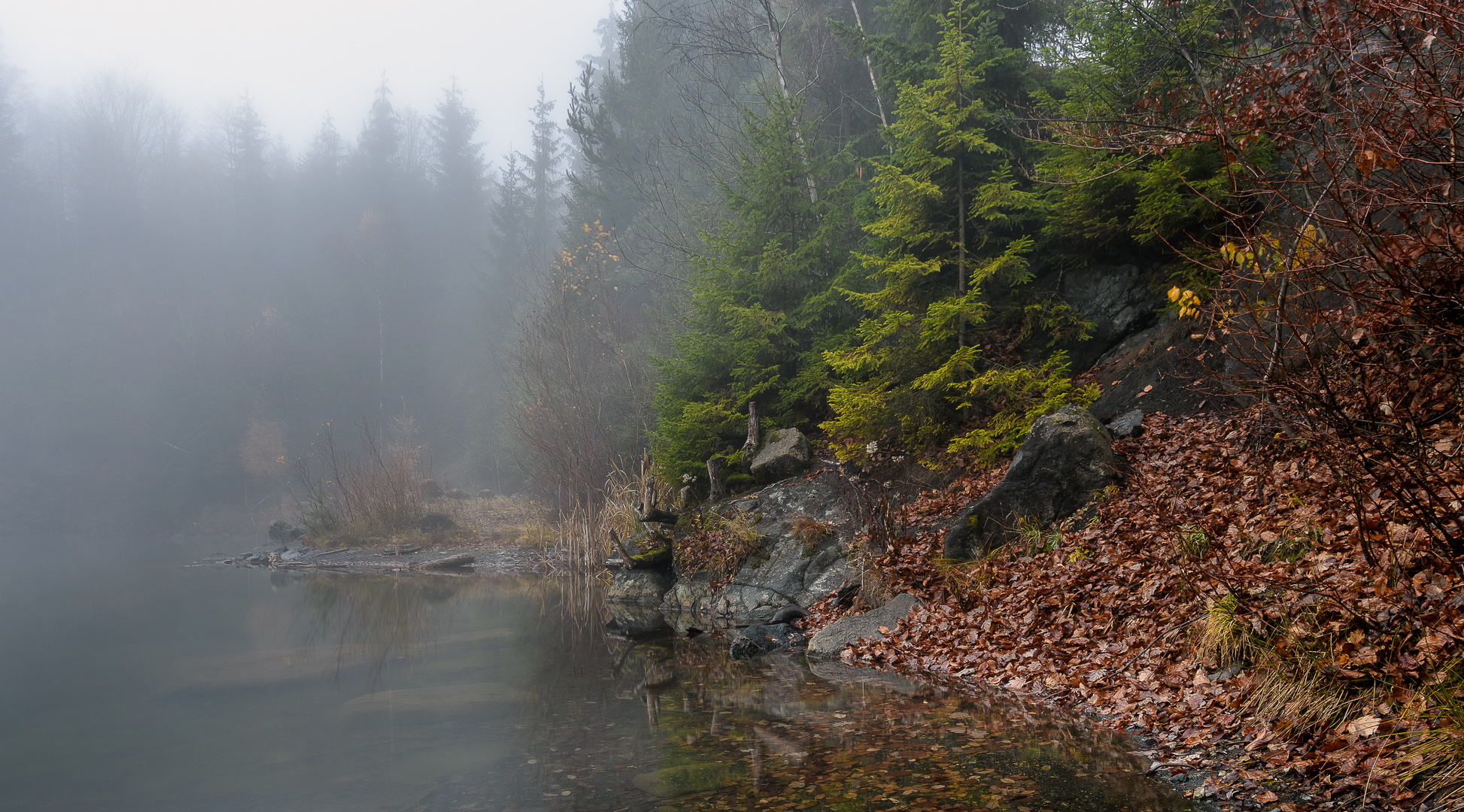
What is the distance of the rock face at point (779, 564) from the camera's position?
29.8ft

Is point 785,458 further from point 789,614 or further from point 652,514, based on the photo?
point 789,614

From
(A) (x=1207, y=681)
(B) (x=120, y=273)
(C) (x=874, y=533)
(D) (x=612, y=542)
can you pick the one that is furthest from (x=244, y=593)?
(B) (x=120, y=273)

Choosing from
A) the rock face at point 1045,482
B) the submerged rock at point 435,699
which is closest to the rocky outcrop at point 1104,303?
the rock face at point 1045,482

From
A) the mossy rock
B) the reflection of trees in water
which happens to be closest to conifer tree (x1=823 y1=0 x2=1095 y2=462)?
the mossy rock

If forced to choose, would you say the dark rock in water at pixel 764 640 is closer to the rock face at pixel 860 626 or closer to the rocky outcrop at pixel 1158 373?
the rock face at pixel 860 626

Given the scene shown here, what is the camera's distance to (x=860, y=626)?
24.7 feet

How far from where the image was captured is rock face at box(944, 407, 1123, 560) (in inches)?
284

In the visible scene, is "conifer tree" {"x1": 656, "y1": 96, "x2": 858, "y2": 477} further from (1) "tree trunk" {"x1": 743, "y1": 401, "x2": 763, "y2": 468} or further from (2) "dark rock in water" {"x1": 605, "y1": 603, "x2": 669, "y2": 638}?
(2) "dark rock in water" {"x1": 605, "y1": 603, "x2": 669, "y2": 638}

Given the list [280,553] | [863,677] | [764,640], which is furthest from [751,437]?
[280,553]

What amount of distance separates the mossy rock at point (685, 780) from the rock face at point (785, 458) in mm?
6826

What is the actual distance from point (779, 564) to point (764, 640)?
148cm

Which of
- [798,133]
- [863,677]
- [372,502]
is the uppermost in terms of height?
[798,133]

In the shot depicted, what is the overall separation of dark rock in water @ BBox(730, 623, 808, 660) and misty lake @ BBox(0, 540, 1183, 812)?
9.9 inches

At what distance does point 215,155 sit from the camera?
4550 cm
